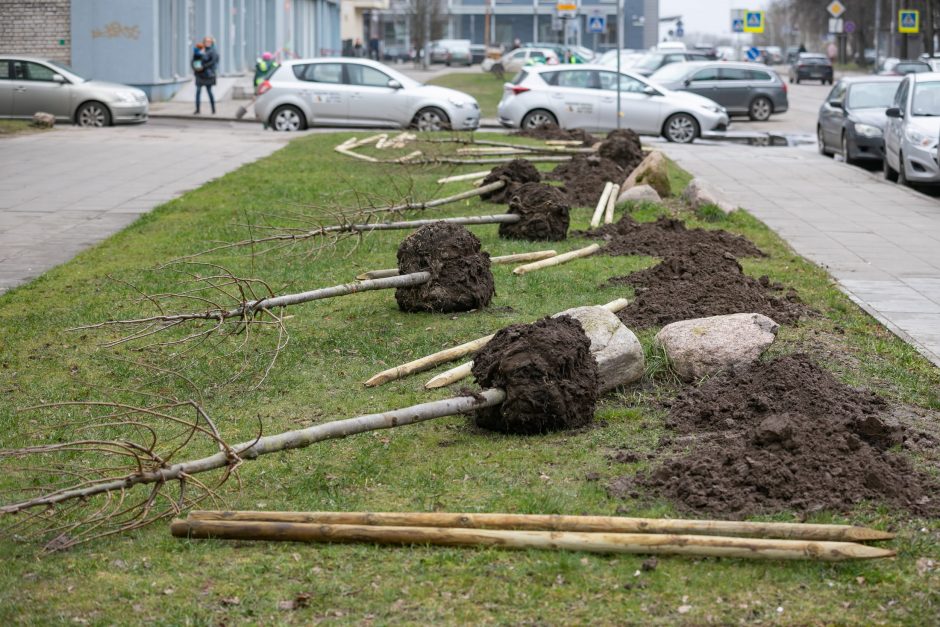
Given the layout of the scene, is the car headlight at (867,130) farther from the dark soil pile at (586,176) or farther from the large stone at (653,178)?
the large stone at (653,178)

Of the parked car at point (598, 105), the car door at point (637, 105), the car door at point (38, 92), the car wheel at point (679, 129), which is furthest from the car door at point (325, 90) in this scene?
the car wheel at point (679, 129)

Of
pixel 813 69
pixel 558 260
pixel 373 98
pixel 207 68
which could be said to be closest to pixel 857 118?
pixel 373 98

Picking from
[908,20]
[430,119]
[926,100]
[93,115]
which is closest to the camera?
[926,100]

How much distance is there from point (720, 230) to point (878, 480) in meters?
7.24

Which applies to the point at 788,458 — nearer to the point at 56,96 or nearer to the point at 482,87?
the point at 56,96

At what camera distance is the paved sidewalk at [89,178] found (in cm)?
1238

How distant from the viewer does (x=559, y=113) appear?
26562mm

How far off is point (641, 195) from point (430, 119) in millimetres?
12441

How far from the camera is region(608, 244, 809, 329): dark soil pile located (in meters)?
8.37

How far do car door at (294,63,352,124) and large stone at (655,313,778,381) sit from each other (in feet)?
67.4

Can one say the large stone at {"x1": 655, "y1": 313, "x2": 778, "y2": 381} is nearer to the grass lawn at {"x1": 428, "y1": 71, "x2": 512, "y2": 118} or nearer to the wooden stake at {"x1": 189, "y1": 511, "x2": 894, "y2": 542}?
the wooden stake at {"x1": 189, "y1": 511, "x2": 894, "y2": 542}

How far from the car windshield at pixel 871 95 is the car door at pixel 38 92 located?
55.7 ft

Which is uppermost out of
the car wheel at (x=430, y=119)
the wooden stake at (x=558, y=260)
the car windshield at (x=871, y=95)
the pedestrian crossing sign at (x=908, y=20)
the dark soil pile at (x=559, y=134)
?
the pedestrian crossing sign at (x=908, y=20)

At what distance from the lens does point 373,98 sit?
26.8 meters
